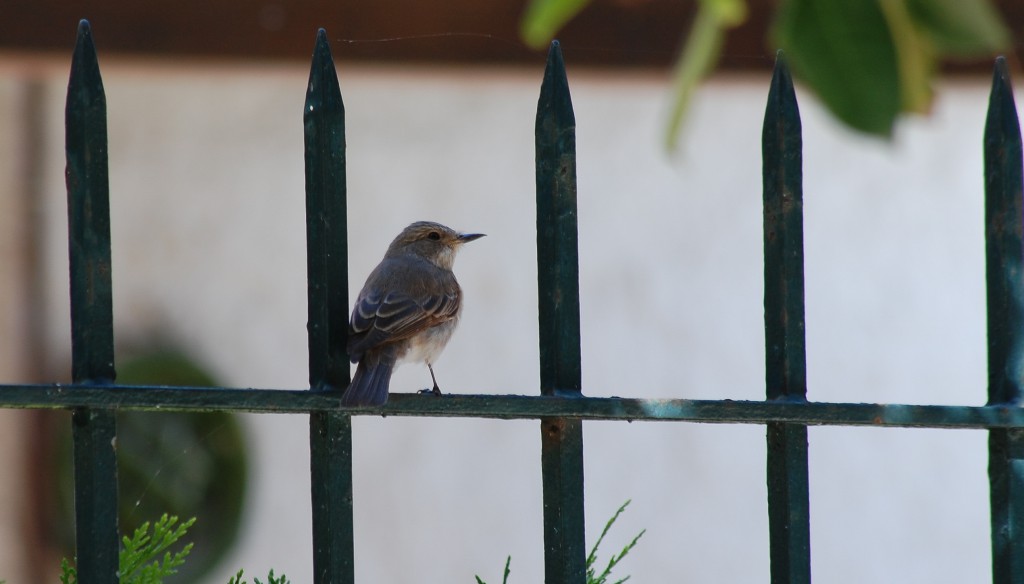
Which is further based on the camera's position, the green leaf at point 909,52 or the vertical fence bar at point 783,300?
the vertical fence bar at point 783,300

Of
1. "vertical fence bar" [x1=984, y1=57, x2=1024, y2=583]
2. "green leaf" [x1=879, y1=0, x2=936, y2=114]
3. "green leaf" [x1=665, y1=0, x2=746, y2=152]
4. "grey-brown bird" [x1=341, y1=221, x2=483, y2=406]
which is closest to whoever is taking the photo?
"green leaf" [x1=665, y1=0, x2=746, y2=152]

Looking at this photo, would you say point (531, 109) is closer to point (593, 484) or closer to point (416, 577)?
point (593, 484)

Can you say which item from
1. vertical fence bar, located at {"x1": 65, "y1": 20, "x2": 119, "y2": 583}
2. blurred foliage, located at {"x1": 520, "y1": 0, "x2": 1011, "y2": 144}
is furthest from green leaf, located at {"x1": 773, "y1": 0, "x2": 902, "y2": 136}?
vertical fence bar, located at {"x1": 65, "y1": 20, "x2": 119, "y2": 583}

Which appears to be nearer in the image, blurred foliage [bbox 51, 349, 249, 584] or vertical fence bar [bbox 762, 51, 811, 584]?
vertical fence bar [bbox 762, 51, 811, 584]

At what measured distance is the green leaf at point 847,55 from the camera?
4.88 ft

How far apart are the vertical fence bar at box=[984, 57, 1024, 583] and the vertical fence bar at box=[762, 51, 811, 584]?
455 millimetres

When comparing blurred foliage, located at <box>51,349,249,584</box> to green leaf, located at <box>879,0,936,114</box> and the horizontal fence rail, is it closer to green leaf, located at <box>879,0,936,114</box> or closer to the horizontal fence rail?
the horizontal fence rail

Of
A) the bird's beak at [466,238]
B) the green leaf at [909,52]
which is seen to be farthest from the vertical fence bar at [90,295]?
the bird's beak at [466,238]

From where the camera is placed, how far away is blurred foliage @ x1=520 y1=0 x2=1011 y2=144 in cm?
147

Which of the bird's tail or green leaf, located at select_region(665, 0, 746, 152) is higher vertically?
green leaf, located at select_region(665, 0, 746, 152)

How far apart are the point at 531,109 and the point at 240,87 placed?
1525mm

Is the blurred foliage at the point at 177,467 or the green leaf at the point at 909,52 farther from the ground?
the green leaf at the point at 909,52

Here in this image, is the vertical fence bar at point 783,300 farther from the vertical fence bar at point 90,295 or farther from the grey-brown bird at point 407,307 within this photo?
the vertical fence bar at point 90,295

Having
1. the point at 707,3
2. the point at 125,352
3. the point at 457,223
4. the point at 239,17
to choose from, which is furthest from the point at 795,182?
the point at 125,352
